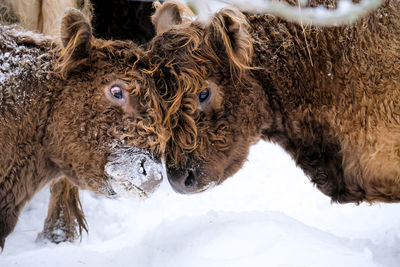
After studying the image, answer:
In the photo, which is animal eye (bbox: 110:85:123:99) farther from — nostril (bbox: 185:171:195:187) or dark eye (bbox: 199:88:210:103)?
nostril (bbox: 185:171:195:187)

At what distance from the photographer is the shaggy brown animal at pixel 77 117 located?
116 inches

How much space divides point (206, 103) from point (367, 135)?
45.2 inches

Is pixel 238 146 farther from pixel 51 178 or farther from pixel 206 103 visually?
pixel 51 178

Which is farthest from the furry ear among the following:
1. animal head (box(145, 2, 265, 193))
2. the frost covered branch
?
the frost covered branch

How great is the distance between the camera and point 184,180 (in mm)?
3369

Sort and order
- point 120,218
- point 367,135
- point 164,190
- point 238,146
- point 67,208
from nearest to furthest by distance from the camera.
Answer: point 367,135
point 238,146
point 67,208
point 120,218
point 164,190

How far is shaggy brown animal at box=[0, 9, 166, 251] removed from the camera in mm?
2941

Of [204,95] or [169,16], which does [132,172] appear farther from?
[169,16]

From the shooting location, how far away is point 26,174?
10.0 feet

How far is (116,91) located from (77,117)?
0.30 m

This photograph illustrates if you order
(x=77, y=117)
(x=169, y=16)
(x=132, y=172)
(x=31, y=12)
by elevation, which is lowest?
(x=31, y=12)

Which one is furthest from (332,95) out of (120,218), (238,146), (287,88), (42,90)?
(120,218)

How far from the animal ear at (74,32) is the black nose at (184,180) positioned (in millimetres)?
1077

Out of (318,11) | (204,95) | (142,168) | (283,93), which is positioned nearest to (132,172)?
(142,168)
